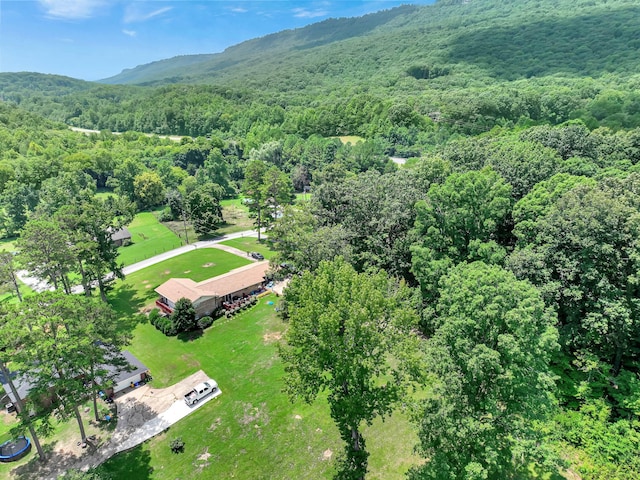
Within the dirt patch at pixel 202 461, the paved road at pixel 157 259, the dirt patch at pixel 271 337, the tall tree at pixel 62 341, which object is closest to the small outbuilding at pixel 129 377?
the tall tree at pixel 62 341

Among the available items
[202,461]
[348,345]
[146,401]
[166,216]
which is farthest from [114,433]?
[166,216]

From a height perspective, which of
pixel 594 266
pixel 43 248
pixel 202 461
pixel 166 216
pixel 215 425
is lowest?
pixel 215 425

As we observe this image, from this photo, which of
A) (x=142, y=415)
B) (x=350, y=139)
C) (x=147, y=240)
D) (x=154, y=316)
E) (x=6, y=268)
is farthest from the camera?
(x=350, y=139)

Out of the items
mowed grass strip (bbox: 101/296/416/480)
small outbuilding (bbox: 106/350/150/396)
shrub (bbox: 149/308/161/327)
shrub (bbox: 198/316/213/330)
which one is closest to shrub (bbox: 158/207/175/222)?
shrub (bbox: 149/308/161/327)

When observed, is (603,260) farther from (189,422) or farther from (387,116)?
(387,116)

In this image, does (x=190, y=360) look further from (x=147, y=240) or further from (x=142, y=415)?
(x=147, y=240)

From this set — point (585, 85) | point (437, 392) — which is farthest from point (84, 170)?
point (585, 85)
